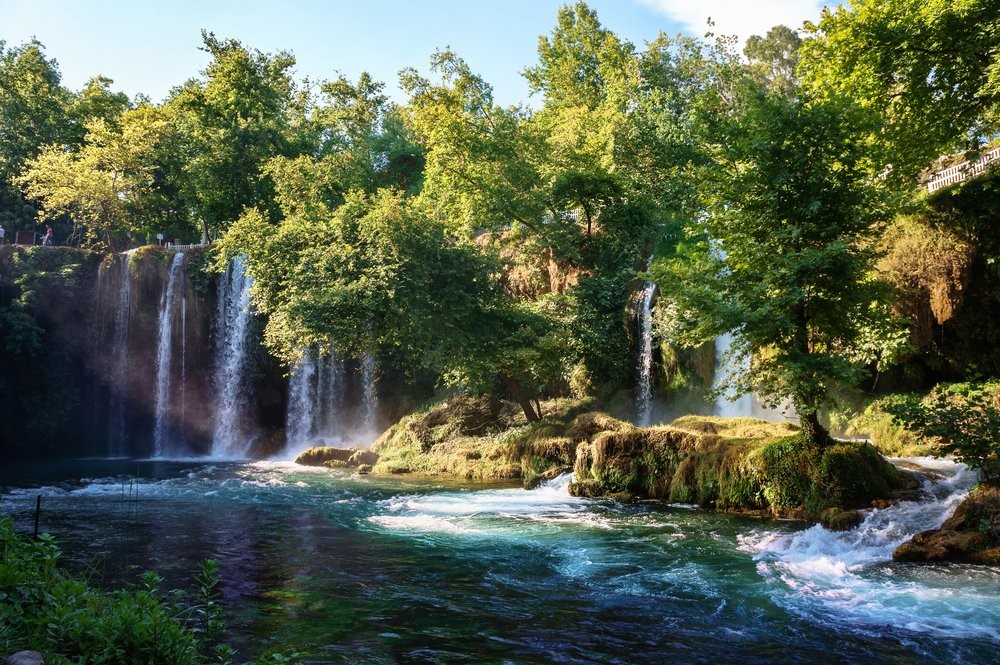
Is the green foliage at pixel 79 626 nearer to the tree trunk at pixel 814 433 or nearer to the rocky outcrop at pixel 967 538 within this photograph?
the rocky outcrop at pixel 967 538

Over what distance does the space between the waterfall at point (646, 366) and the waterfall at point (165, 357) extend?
2099cm

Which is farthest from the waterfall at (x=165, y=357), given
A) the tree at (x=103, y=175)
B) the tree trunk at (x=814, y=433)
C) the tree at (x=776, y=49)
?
the tree at (x=776, y=49)

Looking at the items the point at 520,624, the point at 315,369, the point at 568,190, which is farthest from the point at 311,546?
the point at 315,369

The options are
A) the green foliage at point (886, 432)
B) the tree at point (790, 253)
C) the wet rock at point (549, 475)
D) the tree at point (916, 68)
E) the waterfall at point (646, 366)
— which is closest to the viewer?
the tree at point (790, 253)

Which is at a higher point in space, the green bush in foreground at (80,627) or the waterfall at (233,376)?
the waterfall at (233,376)

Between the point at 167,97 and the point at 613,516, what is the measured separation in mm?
44623

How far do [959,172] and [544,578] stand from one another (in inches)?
690

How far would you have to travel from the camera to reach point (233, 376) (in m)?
33.2

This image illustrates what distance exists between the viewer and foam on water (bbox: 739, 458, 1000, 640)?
798cm

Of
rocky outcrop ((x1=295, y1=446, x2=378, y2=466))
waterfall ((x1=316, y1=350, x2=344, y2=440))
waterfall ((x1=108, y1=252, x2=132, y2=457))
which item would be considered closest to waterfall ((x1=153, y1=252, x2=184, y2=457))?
waterfall ((x1=108, y1=252, x2=132, y2=457))

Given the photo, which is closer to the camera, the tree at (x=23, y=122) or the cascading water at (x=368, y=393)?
the cascading water at (x=368, y=393)

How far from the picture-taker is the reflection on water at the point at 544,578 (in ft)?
24.1

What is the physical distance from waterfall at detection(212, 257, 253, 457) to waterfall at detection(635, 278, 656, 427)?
57.1 ft

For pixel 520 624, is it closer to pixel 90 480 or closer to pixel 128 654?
pixel 128 654
